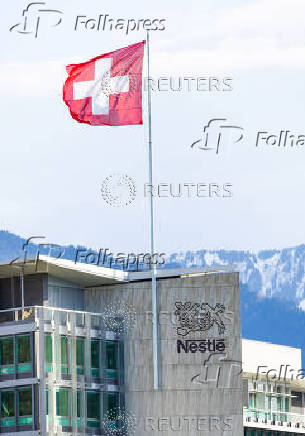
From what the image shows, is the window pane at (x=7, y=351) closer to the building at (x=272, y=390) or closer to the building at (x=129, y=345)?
the building at (x=129, y=345)

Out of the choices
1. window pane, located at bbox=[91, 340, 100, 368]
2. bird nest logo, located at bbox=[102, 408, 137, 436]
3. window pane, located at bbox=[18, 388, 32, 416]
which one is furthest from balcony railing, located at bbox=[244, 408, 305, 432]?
window pane, located at bbox=[18, 388, 32, 416]

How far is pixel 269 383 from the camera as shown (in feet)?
340

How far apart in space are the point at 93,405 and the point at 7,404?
4.51 meters

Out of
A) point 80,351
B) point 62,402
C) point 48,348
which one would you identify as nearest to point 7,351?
point 48,348

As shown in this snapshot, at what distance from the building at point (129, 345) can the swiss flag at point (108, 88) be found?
7413 mm

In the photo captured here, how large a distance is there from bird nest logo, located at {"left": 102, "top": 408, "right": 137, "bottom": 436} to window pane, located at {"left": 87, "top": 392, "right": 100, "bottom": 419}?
57 centimetres

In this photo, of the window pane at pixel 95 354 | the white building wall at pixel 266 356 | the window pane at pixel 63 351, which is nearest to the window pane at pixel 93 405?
the window pane at pixel 95 354

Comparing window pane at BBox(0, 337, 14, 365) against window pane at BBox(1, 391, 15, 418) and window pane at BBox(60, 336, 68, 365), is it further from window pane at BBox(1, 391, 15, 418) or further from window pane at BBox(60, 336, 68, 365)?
window pane at BBox(60, 336, 68, 365)

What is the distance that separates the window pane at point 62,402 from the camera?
8625cm

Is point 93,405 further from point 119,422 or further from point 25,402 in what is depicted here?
point 25,402

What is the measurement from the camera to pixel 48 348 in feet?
282

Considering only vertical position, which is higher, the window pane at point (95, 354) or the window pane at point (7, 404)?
the window pane at point (95, 354)

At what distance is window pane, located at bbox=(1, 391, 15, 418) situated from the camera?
283 ft

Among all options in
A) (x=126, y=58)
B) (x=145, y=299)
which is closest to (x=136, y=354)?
(x=145, y=299)
